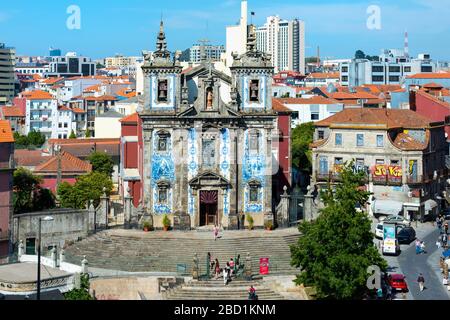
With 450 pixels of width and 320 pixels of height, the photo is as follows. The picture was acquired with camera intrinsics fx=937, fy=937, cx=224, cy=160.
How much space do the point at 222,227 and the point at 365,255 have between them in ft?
54.0

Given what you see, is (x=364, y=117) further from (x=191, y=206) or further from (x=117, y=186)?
(x=117, y=186)

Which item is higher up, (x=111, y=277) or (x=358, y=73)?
(x=358, y=73)

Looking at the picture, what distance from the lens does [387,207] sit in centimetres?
6112

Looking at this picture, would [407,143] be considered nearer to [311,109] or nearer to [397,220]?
[397,220]

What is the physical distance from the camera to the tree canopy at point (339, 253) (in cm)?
3709

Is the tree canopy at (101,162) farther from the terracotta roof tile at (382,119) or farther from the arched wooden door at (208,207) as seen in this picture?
the arched wooden door at (208,207)

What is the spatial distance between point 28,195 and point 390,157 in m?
23.8

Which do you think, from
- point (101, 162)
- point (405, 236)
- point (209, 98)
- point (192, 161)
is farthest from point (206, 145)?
point (101, 162)

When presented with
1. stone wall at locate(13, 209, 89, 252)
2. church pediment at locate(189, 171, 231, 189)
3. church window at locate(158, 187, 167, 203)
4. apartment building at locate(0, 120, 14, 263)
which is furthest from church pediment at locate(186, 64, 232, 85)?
apartment building at locate(0, 120, 14, 263)

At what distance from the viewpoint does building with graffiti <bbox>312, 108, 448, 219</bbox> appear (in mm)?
61281

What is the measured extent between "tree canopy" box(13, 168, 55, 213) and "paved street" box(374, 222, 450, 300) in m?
22.3

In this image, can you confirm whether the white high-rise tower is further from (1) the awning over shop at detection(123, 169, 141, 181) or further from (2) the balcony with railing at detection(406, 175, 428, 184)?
(2) the balcony with railing at detection(406, 175, 428, 184)
